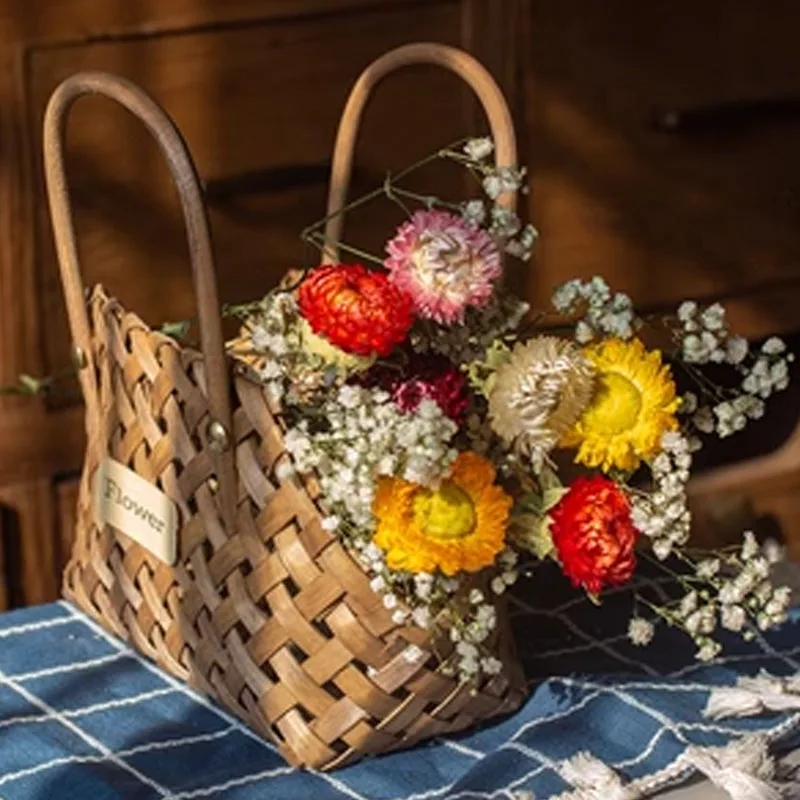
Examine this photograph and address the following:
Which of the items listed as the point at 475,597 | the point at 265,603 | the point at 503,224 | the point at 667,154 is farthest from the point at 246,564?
the point at 667,154

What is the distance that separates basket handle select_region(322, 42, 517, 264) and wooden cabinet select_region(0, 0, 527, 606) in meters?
0.31

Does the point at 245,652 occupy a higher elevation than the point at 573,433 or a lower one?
lower

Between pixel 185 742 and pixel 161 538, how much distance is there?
113 millimetres

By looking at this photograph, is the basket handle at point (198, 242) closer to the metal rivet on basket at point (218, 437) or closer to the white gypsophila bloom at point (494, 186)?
the metal rivet on basket at point (218, 437)

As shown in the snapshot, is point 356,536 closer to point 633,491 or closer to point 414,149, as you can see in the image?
point 633,491

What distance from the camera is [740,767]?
1007 millimetres

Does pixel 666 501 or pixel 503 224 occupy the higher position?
pixel 503 224

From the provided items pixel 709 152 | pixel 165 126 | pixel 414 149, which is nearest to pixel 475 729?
pixel 165 126

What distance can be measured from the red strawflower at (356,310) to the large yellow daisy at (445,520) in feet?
0.23

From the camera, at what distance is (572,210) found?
168 centimetres

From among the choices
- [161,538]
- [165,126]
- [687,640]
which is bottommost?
[687,640]

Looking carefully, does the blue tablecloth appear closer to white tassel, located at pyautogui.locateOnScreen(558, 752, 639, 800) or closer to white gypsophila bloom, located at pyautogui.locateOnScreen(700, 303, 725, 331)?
white tassel, located at pyautogui.locateOnScreen(558, 752, 639, 800)

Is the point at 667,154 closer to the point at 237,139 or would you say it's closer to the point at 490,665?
the point at 237,139

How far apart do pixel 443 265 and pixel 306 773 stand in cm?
28
